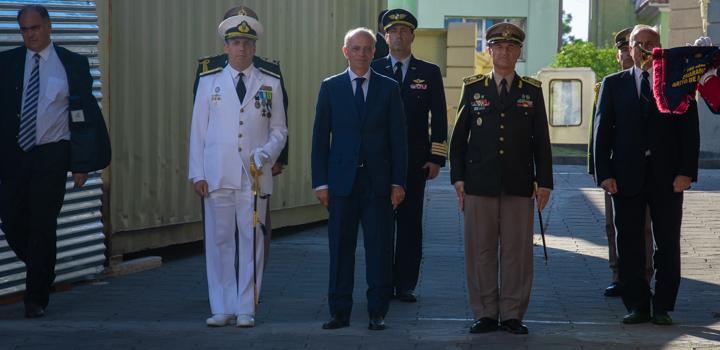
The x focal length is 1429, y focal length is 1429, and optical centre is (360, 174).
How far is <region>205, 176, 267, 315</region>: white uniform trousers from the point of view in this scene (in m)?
8.85

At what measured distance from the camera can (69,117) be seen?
927 cm

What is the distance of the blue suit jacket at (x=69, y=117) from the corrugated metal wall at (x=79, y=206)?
834 millimetres

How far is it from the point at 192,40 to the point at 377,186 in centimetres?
425

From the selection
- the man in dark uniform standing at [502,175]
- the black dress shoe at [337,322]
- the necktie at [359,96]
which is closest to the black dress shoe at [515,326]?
the man in dark uniform standing at [502,175]

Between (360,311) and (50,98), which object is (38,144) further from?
(360,311)

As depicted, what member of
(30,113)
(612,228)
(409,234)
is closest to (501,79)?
(409,234)

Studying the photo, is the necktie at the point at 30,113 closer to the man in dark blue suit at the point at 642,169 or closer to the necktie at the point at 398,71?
the necktie at the point at 398,71

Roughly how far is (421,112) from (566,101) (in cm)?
2878

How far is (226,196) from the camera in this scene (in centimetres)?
888

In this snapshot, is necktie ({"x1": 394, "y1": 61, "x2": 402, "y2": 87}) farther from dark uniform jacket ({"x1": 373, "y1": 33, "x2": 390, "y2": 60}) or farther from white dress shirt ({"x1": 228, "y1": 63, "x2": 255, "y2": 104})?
dark uniform jacket ({"x1": 373, "y1": 33, "x2": 390, "y2": 60})

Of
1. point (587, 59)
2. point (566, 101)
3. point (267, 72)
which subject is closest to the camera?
point (267, 72)

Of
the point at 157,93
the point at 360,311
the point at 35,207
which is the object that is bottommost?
the point at 360,311

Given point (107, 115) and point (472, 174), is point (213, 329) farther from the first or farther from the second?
point (107, 115)

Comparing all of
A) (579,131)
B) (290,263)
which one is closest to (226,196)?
(290,263)
